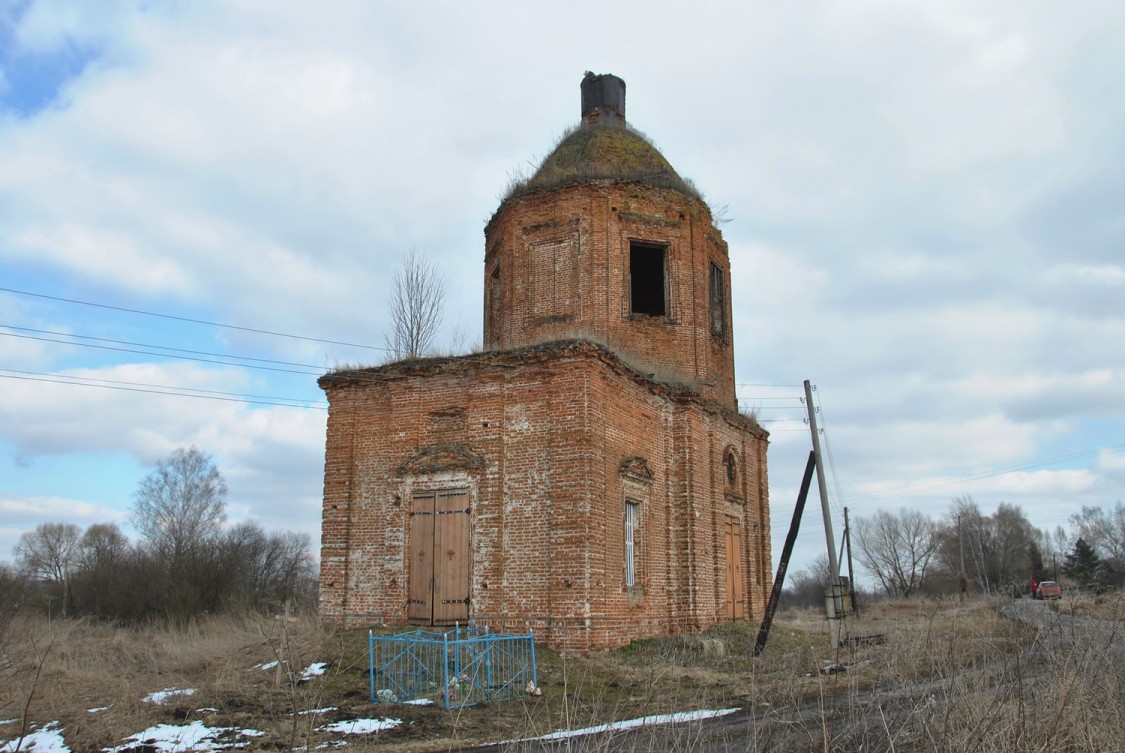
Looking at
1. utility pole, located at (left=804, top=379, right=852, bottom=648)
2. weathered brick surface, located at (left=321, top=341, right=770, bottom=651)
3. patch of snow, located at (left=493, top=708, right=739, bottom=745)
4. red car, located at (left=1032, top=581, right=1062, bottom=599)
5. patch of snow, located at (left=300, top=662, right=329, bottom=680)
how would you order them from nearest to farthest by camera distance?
patch of snow, located at (left=493, top=708, right=739, bottom=745) < red car, located at (left=1032, top=581, right=1062, bottom=599) < patch of snow, located at (left=300, top=662, right=329, bottom=680) < weathered brick surface, located at (left=321, top=341, right=770, bottom=651) < utility pole, located at (left=804, top=379, right=852, bottom=648)

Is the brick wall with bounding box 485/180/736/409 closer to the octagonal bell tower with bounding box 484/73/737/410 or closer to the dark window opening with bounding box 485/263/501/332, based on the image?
the octagonal bell tower with bounding box 484/73/737/410

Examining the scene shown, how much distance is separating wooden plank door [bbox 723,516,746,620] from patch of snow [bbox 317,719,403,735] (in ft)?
32.1

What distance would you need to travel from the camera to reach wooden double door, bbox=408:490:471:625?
45.0 ft

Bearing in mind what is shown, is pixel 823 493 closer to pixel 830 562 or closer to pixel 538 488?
pixel 830 562

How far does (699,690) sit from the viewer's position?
953 centimetres

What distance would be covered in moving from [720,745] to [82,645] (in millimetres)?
15812

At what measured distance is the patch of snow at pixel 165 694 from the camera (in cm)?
998

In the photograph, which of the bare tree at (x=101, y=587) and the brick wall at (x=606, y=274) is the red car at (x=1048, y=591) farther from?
the bare tree at (x=101, y=587)

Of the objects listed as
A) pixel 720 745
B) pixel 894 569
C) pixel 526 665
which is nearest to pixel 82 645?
pixel 526 665

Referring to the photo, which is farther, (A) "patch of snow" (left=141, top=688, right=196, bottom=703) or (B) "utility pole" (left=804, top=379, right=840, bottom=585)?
(B) "utility pole" (left=804, top=379, right=840, bottom=585)

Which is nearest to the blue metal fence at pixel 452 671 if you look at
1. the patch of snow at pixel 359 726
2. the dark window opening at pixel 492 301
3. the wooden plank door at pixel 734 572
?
the patch of snow at pixel 359 726

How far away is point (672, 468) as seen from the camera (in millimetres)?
16062

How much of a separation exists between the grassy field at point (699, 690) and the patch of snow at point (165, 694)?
0.44 ft

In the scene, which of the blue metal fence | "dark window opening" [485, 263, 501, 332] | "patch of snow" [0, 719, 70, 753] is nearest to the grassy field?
"patch of snow" [0, 719, 70, 753]
